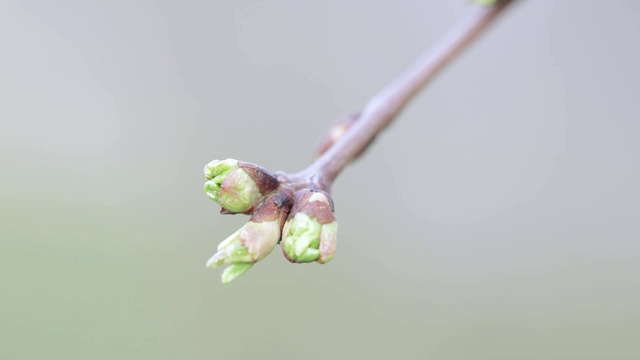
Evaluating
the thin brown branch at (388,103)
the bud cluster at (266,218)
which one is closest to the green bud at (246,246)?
the bud cluster at (266,218)

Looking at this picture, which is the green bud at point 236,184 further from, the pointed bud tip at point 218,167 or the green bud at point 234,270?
the green bud at point 234,270

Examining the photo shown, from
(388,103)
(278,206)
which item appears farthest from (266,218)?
(388,103)

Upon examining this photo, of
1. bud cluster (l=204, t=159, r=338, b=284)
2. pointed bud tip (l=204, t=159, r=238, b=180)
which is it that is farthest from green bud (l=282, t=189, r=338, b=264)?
pointed bud tip (l=204, t=159, r=238, b=180)

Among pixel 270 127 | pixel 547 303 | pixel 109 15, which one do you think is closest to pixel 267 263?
pixel 270 127

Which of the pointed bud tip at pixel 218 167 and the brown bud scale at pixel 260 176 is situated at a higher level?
the pointed bud tip at pixel 218 167

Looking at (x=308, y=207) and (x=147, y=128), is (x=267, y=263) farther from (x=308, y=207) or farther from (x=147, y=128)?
(x=308, y=207)

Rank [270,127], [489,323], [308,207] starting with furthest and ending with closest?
[270,127] < [489,323] < [308,207]
